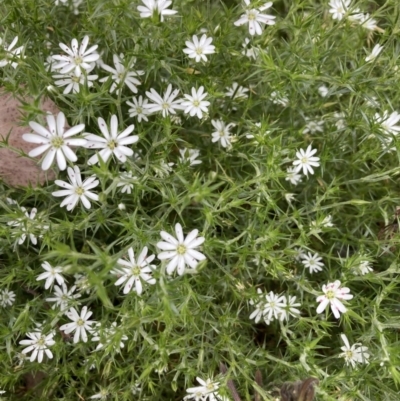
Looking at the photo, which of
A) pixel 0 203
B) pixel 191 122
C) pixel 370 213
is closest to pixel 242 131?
pixel 191 122

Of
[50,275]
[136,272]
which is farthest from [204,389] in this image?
[50,275]

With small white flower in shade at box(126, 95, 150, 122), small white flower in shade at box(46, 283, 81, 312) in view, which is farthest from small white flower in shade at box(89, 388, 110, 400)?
small white flower in shade at box(126, 95, 150, 122)

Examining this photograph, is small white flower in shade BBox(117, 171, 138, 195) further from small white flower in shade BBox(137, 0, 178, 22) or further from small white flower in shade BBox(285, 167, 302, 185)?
small white flower in shade BBox(285, 167, 302, 185)

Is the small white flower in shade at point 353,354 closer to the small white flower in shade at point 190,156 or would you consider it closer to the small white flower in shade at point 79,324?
the small white flower in shade at point 190,156

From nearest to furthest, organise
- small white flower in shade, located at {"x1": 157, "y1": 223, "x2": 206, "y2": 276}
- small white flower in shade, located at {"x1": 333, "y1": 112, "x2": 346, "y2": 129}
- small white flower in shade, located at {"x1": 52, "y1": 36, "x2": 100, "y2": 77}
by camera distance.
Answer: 1. small white flower in shade, located at {"x1": 157, "y1": 223, "x2": 206, "y2": 276}
2. small white flower in shade, located at {"x1": 52, "y1": 36, "x2": 100, "y2": 77}
3. small white flower in shade, located at {"x1": 333, "y1": 112, "x2": 346, "y2": 129}

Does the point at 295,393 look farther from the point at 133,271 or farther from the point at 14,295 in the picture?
the point at 14,295

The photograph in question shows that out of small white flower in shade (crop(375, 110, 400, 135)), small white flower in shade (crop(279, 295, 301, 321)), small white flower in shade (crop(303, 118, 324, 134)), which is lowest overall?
small white flower in shade (crop(279, 295, 301, 321))

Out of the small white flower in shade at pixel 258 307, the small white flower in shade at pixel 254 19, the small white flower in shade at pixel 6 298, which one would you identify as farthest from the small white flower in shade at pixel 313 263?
the small white flower in shade at pixel 6 298
